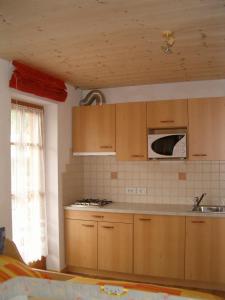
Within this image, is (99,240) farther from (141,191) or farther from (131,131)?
(131,131)

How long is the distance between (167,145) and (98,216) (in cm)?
120

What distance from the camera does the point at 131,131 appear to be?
13.5 ft

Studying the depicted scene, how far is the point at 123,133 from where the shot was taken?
4.15 metres

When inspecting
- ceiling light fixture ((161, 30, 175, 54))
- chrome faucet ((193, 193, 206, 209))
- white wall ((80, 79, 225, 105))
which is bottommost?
chrome faucet ((193, 193, 206, 209))

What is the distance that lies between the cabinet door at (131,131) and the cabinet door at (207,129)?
572 millimetres

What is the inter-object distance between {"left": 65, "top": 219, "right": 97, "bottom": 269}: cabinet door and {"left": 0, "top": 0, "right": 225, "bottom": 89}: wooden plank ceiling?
1.84 metres

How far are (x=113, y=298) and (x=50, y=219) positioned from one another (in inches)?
93.8

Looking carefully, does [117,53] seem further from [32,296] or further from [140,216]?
[32,296]

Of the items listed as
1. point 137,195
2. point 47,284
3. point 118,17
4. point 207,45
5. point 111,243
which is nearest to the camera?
point 47,284

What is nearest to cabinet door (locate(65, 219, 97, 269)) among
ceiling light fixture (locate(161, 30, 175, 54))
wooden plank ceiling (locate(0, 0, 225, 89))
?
wooden plank ceiling (locate(0, 0, 225, 89))

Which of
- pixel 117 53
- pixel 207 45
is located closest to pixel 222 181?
pixel 207 45

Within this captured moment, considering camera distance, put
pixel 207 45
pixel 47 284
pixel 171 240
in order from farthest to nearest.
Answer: pixel 171 240, pixel 207 45, pixel 47 284

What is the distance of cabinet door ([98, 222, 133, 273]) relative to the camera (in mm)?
3871

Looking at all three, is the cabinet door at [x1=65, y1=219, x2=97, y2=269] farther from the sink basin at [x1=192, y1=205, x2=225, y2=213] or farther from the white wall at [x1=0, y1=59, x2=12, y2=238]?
the sink basin at [x1=192, y1=205, x2=225, y2=213]
